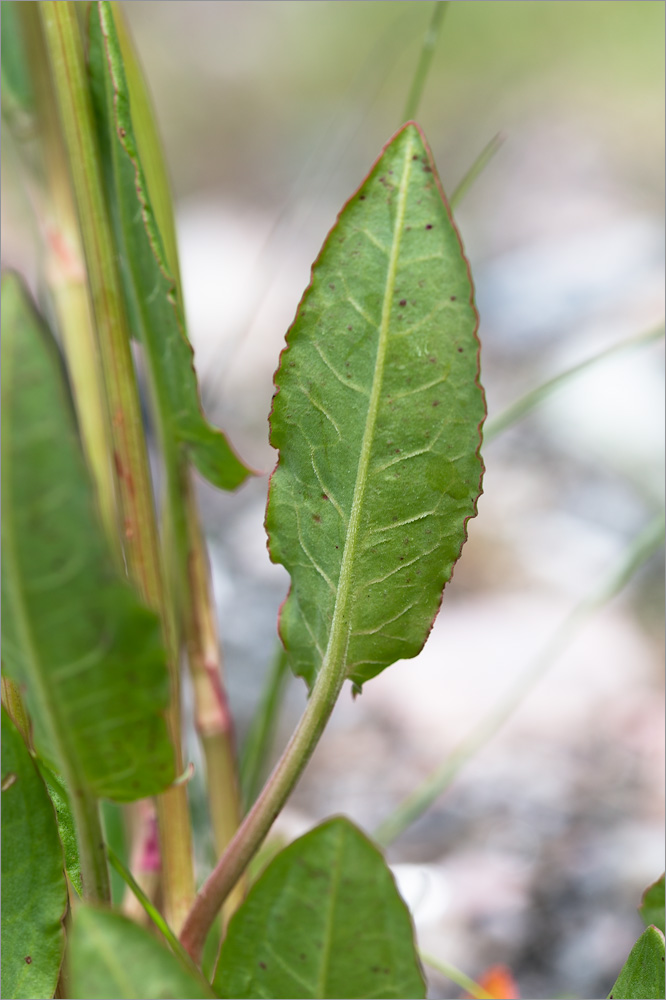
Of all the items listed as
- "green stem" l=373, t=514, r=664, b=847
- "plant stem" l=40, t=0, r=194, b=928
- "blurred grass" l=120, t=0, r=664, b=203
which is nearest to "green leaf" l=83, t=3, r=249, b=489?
"plant stem" l=40, t=0, r=194, b=928

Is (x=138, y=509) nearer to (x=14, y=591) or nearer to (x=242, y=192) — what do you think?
(x=14, y=591)

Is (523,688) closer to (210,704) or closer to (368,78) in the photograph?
(210,704)

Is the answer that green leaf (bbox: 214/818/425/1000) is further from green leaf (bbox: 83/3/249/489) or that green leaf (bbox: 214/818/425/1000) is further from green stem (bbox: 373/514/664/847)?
green stem (bbox: 373/514/664/847)

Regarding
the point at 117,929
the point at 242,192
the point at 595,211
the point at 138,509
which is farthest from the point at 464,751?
the point at 242,192

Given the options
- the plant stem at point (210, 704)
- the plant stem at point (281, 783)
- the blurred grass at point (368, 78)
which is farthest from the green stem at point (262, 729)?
the blurred grass at point (368, 78)

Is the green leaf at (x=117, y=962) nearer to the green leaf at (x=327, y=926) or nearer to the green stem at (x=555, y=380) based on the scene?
the green leaf at (x=327, y=926)

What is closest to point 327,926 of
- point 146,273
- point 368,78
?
point 146,273
